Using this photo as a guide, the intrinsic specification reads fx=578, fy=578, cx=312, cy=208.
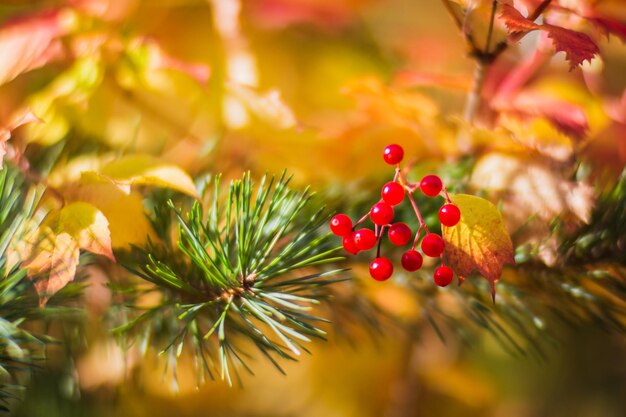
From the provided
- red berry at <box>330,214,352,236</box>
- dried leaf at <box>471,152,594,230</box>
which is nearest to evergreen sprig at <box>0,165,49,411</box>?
red berry at <box>330,214,352,236</box>

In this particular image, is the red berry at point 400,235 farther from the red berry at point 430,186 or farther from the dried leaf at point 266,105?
the dried leaf at point 266,105

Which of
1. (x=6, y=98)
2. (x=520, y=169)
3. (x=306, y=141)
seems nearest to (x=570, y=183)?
(x=520, y=169)

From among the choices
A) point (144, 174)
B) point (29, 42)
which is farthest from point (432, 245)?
point (29, 42)

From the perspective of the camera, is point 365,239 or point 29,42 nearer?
point 365,239

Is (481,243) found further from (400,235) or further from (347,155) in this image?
(347,155)

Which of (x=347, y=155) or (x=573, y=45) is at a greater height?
(x=573, y=45)

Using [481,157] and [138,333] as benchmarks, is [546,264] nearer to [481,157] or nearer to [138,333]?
[481,157]

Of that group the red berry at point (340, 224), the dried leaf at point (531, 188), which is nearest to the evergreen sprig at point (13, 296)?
the red berry at point (340, 224)
